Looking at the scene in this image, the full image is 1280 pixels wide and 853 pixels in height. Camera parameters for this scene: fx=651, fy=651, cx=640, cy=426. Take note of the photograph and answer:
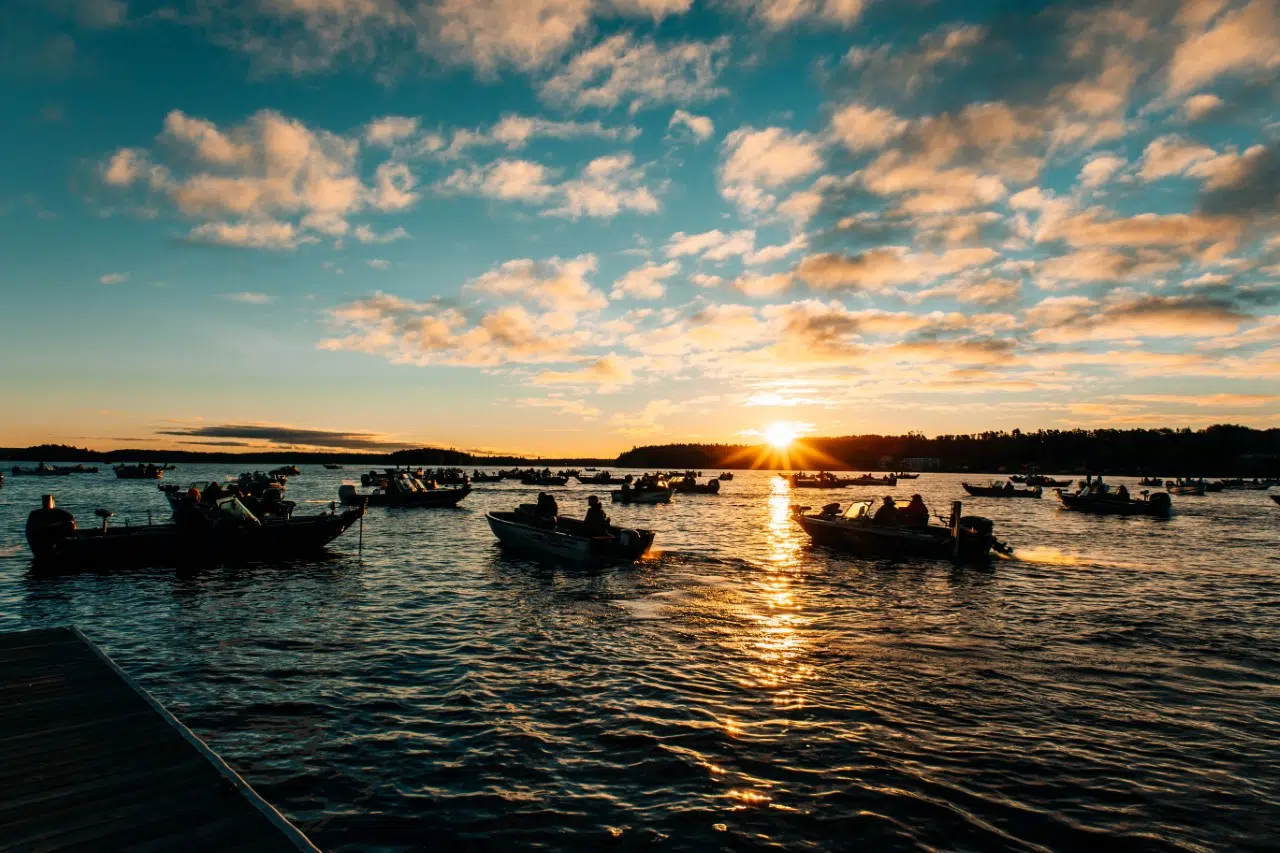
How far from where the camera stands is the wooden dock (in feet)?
18.0

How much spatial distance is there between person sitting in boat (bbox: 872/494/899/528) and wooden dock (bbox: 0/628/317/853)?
30.1m

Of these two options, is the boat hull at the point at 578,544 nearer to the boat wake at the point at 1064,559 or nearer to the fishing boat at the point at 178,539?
the fishing boat at the point at 178,539

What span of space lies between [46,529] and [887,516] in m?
35.7

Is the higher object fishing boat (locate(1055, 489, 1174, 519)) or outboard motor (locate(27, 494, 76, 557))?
outboard motor (locate(27, 494, 76, 557))

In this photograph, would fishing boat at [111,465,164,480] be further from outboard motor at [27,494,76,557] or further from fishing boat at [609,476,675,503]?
outboard motor at [27,494,76,557]

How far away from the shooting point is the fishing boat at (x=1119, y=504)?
61.8 meters

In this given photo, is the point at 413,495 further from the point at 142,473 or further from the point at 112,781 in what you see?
the point at 142,473

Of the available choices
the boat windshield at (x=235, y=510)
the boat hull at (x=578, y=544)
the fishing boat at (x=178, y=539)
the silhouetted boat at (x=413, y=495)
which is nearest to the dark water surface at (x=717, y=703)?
the fishing boat at (x=178, y=539)

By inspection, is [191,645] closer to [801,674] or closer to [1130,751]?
[801,674]

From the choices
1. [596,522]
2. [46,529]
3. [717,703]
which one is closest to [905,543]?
[596,522]

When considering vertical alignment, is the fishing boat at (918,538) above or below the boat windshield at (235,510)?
below

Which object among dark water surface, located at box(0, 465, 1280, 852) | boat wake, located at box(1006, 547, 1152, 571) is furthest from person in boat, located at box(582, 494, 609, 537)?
boat wake, located at box(1006, 547, 1152, 571)

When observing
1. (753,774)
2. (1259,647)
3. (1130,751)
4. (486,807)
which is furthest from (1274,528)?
(486,807)

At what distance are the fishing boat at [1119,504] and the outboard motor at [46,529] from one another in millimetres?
79483
